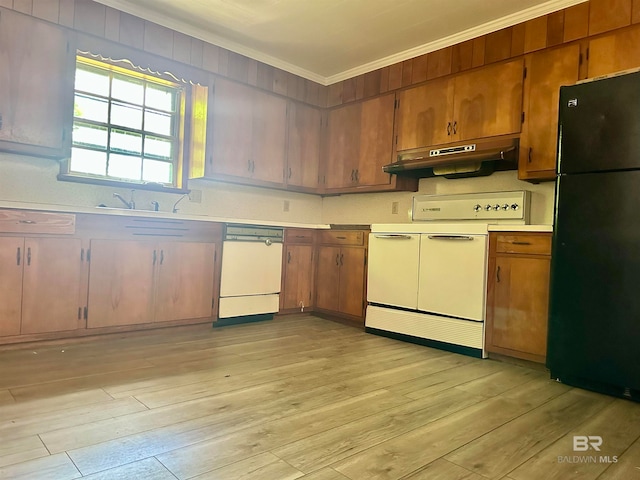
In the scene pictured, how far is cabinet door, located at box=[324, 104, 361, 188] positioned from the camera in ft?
14.2

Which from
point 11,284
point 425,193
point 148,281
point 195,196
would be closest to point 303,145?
point 195,196

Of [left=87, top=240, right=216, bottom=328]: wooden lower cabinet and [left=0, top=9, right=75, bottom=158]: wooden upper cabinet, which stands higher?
[left=0, top=9, right=75, bottom=158]: wooden upper cabinet

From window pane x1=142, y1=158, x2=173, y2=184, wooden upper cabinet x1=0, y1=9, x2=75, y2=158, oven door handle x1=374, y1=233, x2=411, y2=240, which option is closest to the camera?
wooden upper cabinet x1=0, y1=9, x2=75, y2=158

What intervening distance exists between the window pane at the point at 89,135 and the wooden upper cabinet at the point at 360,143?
2.16m

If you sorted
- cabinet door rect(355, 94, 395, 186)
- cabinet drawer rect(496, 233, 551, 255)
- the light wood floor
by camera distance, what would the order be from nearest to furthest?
the light wood floor → cabinet drawer rect(496, 233, 551, 255) → cabinet door rect(355, 94, 395, 186)

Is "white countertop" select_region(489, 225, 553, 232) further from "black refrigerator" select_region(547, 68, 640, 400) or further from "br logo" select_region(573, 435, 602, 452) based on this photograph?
"br logo" select_region(573, 435, 602, 452)

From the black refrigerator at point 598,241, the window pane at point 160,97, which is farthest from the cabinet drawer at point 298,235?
the black refrigerator at point 598,241

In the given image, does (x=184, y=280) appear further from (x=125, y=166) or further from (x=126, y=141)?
(x=126, y=141)

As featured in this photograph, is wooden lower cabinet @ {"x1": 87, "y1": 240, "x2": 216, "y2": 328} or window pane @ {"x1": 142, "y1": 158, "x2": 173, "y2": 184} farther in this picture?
window pane @ {"x1": 142, "y1": 158, "x2": 173, "y2": 184}

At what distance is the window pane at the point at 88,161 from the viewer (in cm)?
330

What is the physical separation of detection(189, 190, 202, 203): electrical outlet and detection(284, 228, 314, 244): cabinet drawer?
848 millimetres

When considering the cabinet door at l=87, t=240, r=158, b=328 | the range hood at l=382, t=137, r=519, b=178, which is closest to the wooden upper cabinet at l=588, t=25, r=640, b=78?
the range hood at l=382, t=137, r=519, b=178

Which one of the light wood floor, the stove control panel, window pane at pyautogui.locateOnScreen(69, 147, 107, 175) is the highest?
window pane at pyautogui.locateOnScreen(69, 147, 107, 175)

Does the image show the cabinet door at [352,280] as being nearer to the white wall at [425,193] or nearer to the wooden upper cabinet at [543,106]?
the white wall at [425,193]
